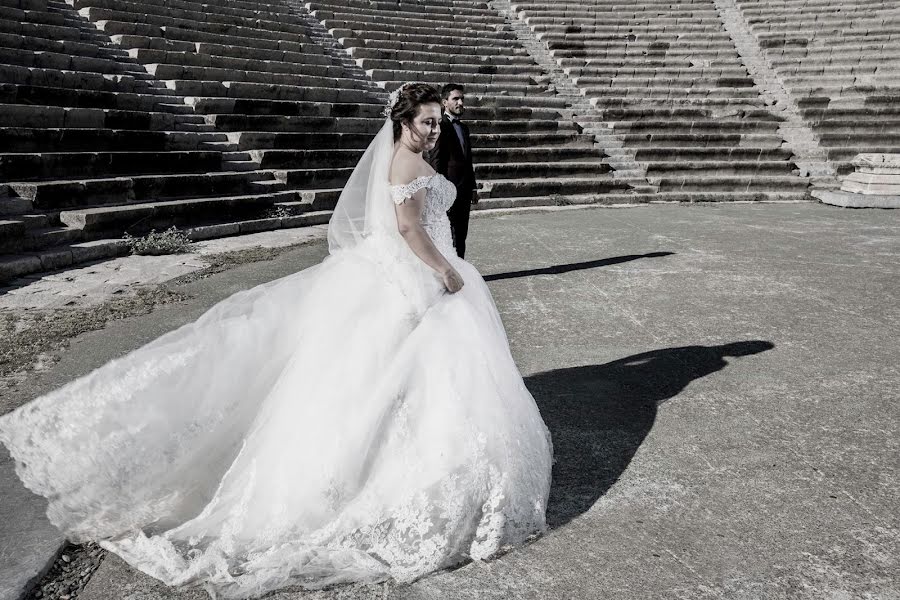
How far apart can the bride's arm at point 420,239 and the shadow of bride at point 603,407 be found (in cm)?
103

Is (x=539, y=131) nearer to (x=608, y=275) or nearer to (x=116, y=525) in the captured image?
(x=608, y=275)

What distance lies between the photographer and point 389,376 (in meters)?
2.83

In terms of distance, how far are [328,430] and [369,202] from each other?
40.1 inches

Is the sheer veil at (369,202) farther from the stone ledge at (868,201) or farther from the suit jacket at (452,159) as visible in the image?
the stone ledge at (868,201)

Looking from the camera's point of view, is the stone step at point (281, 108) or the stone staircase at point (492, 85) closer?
the stone step at point (281, 108)

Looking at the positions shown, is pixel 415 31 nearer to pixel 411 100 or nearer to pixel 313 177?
pixel 313 177

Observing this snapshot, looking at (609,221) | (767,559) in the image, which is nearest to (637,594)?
(767,559)

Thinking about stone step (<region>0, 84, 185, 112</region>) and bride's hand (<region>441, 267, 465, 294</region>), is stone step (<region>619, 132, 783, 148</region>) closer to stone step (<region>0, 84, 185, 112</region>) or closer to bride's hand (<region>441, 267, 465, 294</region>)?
stone step (<region>0, 84, 185, 112</region>)

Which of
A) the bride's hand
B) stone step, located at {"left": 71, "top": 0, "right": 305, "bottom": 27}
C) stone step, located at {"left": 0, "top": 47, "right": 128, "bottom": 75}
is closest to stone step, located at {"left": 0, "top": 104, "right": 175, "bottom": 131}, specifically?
stone step, located at {"left": 0, "top": 47, "right": 128, "bottom": 75}

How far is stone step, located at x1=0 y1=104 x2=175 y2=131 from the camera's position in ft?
28.7

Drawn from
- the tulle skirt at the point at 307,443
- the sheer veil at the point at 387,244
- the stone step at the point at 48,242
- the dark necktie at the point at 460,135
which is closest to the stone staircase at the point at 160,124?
the stone step at the point at 48,242

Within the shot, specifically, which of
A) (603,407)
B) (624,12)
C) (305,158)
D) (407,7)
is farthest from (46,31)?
(624,12)

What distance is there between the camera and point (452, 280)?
10.0 feet

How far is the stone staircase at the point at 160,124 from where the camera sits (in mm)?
8164
